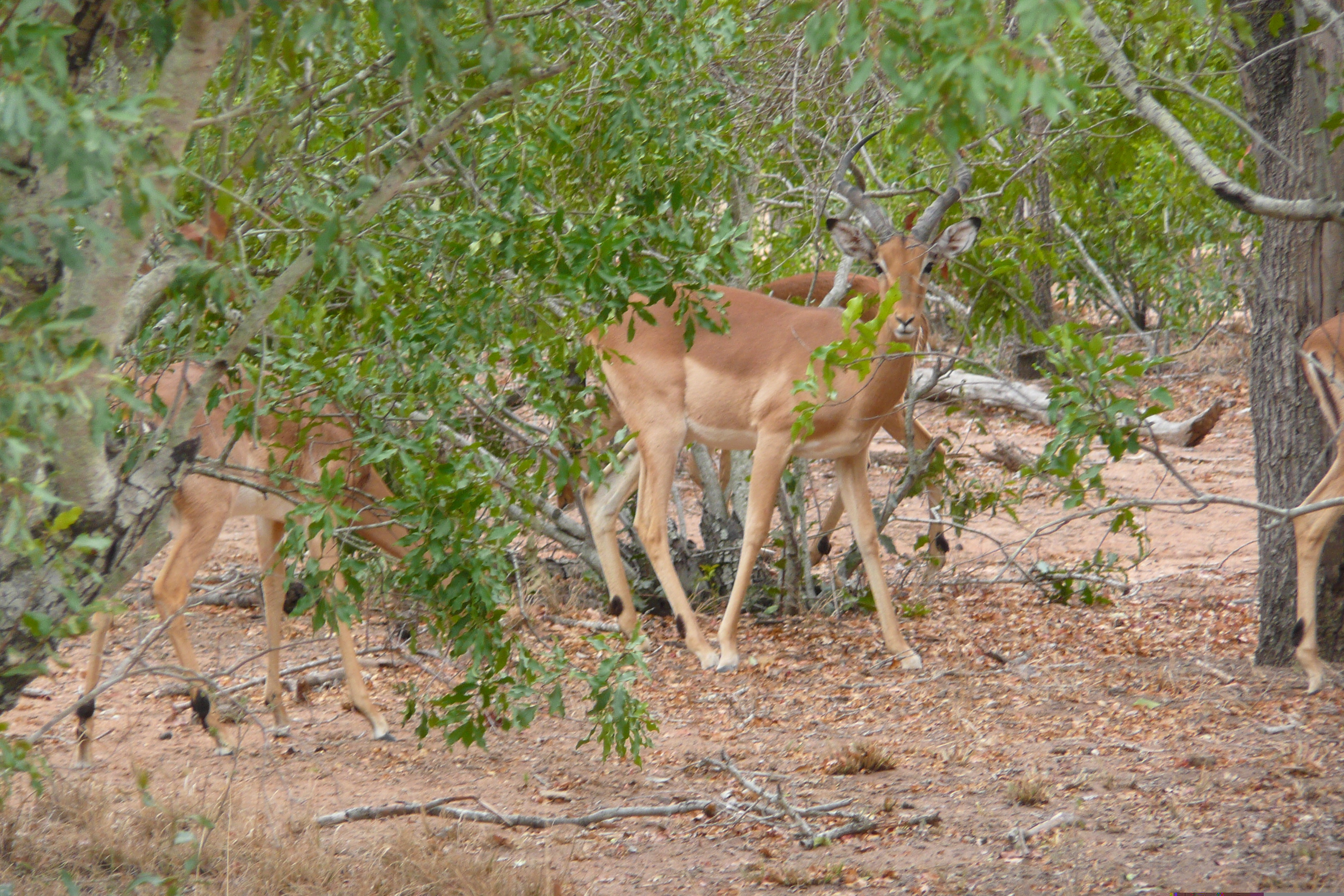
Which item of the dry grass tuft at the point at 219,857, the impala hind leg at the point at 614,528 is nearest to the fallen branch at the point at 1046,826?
the dry grass tuft at the point at 219,857

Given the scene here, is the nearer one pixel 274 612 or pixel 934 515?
pixel 274 612

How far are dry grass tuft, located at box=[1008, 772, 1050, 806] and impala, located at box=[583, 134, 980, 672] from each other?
6.61 feet

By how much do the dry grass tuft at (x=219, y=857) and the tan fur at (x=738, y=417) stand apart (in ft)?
9.34

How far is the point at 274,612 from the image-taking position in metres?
5.67

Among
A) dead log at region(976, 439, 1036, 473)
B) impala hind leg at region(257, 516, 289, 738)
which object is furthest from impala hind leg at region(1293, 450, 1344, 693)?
dead log at region(976, 439, 1036, 473)

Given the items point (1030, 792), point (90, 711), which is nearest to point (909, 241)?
point (1030, 792)

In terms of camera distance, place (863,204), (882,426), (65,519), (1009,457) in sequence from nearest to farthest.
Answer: (65,519) < (863,204) < (882,426) < (1009,457)

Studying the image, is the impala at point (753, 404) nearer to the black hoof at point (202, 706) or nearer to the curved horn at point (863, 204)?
the curved horn at point (863, 204)

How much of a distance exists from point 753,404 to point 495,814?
122 inches

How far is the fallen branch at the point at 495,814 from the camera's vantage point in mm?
4273

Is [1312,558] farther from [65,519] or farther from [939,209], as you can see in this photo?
[65,519]

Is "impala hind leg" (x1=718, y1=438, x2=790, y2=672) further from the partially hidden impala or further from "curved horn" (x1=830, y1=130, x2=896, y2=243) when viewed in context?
"curved horn" (x1=830, y1=130, x2=896, y2=243)

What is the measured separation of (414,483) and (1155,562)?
6.09 metres

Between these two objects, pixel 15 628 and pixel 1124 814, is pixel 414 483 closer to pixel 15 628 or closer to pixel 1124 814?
pixel 15 628
